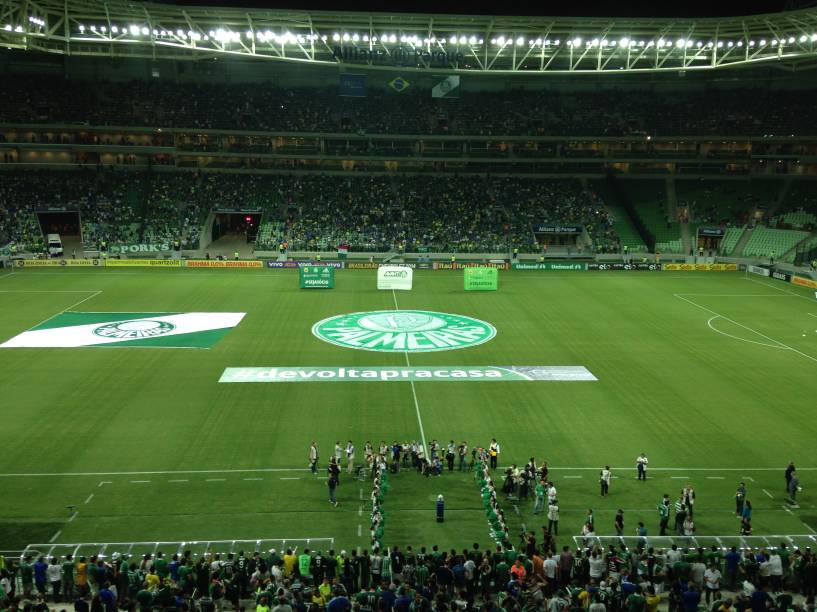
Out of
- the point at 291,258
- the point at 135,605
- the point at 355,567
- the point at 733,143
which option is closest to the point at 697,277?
the point at 733,143

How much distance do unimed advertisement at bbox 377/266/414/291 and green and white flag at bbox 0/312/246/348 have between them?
1205cm

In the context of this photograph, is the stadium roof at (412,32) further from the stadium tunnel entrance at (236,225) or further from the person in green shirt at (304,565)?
the person in green shirt at (304,565)

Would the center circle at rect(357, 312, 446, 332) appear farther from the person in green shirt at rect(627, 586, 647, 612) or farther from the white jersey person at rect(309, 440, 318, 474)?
the person in green shirt at rect(627, 586, 647, 612)

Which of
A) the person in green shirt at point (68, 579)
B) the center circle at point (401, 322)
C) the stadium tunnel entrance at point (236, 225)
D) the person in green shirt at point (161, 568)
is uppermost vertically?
the stadium tunnel entrance at point (236, 225)

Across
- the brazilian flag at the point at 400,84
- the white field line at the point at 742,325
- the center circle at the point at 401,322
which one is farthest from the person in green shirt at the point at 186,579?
the brazilian flag at the point at 400,84

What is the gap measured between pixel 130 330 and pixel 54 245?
30.1 m

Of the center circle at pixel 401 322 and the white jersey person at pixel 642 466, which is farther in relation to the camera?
the center circle at pixel 401 322

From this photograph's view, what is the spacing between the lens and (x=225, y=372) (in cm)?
3500

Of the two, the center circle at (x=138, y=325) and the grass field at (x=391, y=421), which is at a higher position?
the center circle at (x=138, y=325)

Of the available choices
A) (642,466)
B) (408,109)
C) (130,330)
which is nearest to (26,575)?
(642,466)

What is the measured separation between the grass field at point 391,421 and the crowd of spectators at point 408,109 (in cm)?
3367

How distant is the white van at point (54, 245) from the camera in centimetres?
6600

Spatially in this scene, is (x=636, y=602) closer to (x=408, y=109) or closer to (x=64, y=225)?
(x=408, y=109)

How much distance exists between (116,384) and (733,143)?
72.4 metres
